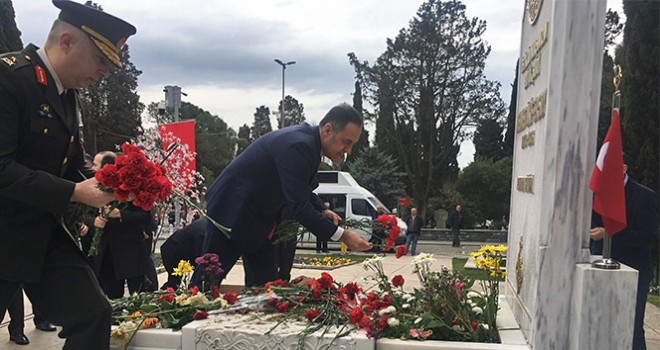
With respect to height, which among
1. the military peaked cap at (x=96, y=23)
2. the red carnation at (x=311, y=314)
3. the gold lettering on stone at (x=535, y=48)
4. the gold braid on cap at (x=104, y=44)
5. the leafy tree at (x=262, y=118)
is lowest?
the red carnation at (x=311, y=314)

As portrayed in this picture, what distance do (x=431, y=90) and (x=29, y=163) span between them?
29.0m

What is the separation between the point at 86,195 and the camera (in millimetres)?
1986

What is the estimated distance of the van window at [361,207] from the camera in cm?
1772

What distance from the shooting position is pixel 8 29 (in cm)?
1830

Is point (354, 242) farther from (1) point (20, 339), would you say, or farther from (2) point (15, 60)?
(1) point (20, 339)

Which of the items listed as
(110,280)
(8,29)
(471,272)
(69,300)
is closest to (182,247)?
(110,280)

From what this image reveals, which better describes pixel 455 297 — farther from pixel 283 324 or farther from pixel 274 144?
pixel 274 144

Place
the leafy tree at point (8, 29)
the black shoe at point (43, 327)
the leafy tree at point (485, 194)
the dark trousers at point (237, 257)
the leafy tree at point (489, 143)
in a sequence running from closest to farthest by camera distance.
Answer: the dark trousers at point (237, 257) < the black shoe at point (43, 327) < the leafy tree at point (8, 29) < the leafy tree at point (485, 194) < the leafy tree at point (489, 143)

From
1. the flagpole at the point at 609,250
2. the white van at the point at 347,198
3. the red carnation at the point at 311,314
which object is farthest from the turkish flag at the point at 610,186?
the white van at the point at 347,198

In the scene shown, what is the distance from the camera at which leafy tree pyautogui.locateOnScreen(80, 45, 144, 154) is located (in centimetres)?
3288

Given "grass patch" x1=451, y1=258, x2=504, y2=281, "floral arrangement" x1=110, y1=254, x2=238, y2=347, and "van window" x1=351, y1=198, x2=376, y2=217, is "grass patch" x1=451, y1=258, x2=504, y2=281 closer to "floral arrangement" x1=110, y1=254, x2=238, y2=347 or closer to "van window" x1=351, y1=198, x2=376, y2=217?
"floral arrangement" x1=110, y1=254, x2=238, y2=347

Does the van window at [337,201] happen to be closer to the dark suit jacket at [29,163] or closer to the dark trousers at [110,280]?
the dark trousers at [110,280]

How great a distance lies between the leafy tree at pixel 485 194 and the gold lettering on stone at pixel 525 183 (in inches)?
937

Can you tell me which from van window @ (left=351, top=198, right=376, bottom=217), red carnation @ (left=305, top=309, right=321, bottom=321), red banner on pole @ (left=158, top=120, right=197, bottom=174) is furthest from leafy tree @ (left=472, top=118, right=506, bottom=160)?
red carnation @ (left=305, top=309, right=321, bottom=321)
